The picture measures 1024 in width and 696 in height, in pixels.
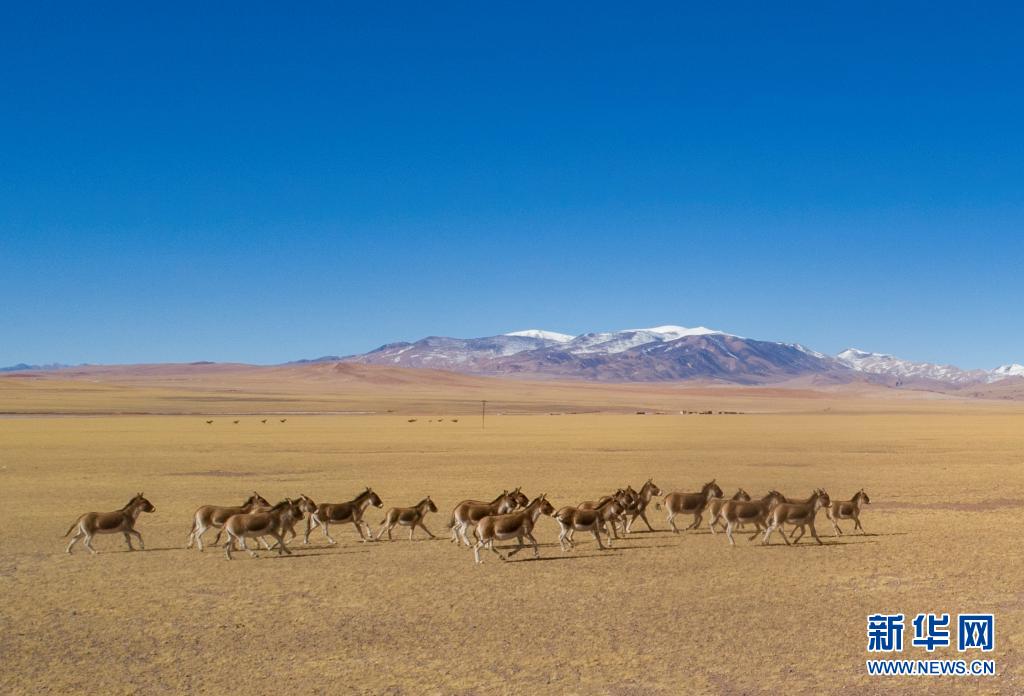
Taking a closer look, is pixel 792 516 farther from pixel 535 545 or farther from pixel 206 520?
pixel 206 520

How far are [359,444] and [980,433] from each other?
40973 millimetres

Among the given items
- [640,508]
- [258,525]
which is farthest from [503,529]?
[640,508]

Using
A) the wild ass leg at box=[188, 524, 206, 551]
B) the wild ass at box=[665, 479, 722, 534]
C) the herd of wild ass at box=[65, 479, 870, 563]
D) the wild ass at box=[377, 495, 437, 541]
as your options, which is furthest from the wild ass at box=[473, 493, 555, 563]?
the wild ass leg at box=[188, 524, 206, 551]

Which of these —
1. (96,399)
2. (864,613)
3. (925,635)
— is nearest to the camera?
(925,635)

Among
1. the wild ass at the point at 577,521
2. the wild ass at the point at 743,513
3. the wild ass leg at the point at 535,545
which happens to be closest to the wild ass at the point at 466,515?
the wild ass leg at the point at 535,545

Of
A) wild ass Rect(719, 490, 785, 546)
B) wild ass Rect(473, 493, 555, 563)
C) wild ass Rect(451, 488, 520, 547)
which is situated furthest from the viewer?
wild ass Rect(719, 490, 785, 546)

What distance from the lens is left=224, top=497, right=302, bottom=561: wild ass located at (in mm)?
15445

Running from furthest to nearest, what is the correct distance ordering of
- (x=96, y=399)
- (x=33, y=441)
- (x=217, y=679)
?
1. (x=96, y=399)
2. (x=33, y=441)
3. (x=217, y=679)

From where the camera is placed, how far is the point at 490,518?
15281 millimetres

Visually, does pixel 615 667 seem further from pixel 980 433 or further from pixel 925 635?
pixel 980 433

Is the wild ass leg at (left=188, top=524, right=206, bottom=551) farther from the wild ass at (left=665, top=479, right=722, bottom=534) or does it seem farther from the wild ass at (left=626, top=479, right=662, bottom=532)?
the wild ass at (left=665, top=479, right=722, bottom=534)

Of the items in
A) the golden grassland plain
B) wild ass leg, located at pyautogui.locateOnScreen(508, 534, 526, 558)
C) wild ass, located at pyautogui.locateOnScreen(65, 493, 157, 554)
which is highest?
wild ass, located at pyautogui.locateOnScreen(65, 493, 157, 554)

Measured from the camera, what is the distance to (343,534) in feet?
60.2

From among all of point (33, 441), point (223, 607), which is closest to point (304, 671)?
point (223, 607)
